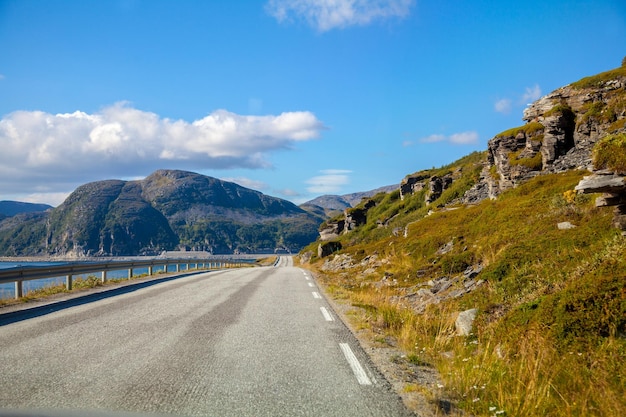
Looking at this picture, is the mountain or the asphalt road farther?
the mountain

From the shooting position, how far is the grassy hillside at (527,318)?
4.86 m

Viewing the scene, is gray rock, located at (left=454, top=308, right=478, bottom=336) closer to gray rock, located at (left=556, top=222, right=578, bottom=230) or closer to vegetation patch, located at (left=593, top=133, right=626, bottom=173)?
vegetation patch, located at (left=593, top=133, right=626, bottom=173)

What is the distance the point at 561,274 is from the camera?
29.3 ft

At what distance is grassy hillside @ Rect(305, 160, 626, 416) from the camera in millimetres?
4863

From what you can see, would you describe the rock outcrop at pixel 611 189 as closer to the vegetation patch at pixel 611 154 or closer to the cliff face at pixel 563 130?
the vegetation patch at pixel 611 154

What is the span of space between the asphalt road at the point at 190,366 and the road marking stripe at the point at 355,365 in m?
0.01

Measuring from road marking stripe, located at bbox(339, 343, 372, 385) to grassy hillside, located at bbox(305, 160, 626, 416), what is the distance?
26.5 inches

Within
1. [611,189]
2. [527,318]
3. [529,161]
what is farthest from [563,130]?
[527,318]

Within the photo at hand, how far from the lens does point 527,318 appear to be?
23.6 ft

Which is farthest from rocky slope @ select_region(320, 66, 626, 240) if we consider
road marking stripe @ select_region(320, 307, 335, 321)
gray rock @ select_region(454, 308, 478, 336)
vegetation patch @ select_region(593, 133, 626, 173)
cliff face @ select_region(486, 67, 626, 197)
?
road marking stripe @ select_region(320, 307, 335, 321)

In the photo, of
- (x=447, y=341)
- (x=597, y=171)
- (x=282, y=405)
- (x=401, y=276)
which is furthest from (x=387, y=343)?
(x=401, y=276)

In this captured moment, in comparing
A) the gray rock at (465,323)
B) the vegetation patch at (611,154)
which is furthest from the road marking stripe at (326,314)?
the vegetation patch at (611,154)

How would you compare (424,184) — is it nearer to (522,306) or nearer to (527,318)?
(522,306)

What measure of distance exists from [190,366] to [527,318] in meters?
5.54
